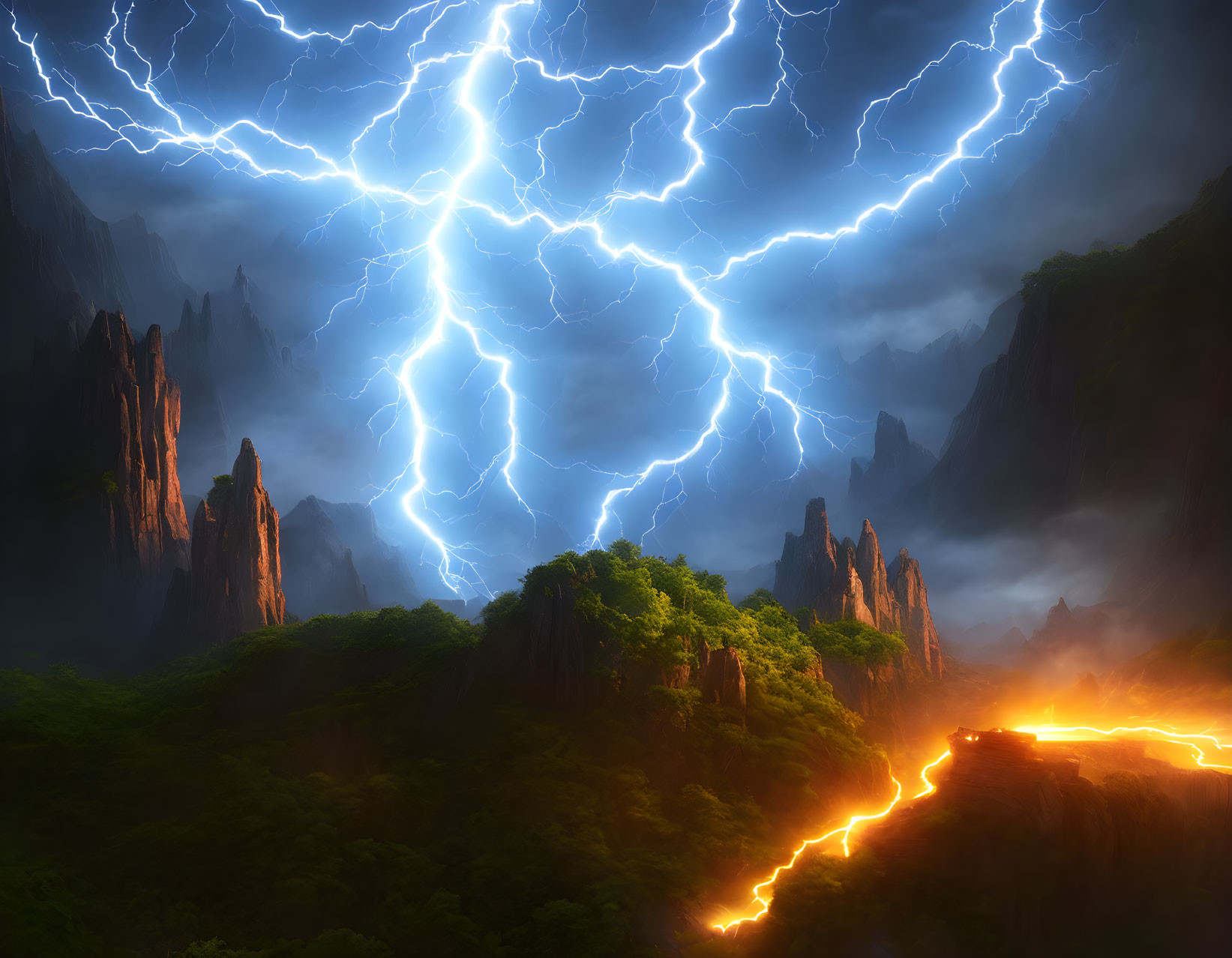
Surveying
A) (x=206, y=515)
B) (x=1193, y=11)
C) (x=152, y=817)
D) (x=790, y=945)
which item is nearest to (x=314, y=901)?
(x=152, y=817)

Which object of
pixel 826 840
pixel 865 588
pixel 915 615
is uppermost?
pixel 865 588

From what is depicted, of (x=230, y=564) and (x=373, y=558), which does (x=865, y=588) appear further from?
(x=373, y=558)

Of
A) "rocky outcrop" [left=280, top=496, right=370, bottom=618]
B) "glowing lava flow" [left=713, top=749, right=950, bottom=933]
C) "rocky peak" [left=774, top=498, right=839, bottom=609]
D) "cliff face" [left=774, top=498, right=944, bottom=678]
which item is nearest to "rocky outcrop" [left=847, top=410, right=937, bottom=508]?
"rocky peak" [left=774, top=498, right=839, bottom=609]

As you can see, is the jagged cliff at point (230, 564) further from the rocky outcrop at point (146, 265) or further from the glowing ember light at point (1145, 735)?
the rocky outcrop at point (146, 265)

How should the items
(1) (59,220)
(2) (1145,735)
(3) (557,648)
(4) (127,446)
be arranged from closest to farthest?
(3) (557,648) → (2) (1145,735) → (4) (127,446) → (1) (59,220)

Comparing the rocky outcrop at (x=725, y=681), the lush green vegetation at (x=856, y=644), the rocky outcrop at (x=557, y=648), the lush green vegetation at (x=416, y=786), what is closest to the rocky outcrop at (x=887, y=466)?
the lush green vegetation at (x=856, y=644)

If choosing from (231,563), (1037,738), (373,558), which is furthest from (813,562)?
(373,558)

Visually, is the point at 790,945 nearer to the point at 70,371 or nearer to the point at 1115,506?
the point at 1115,506
